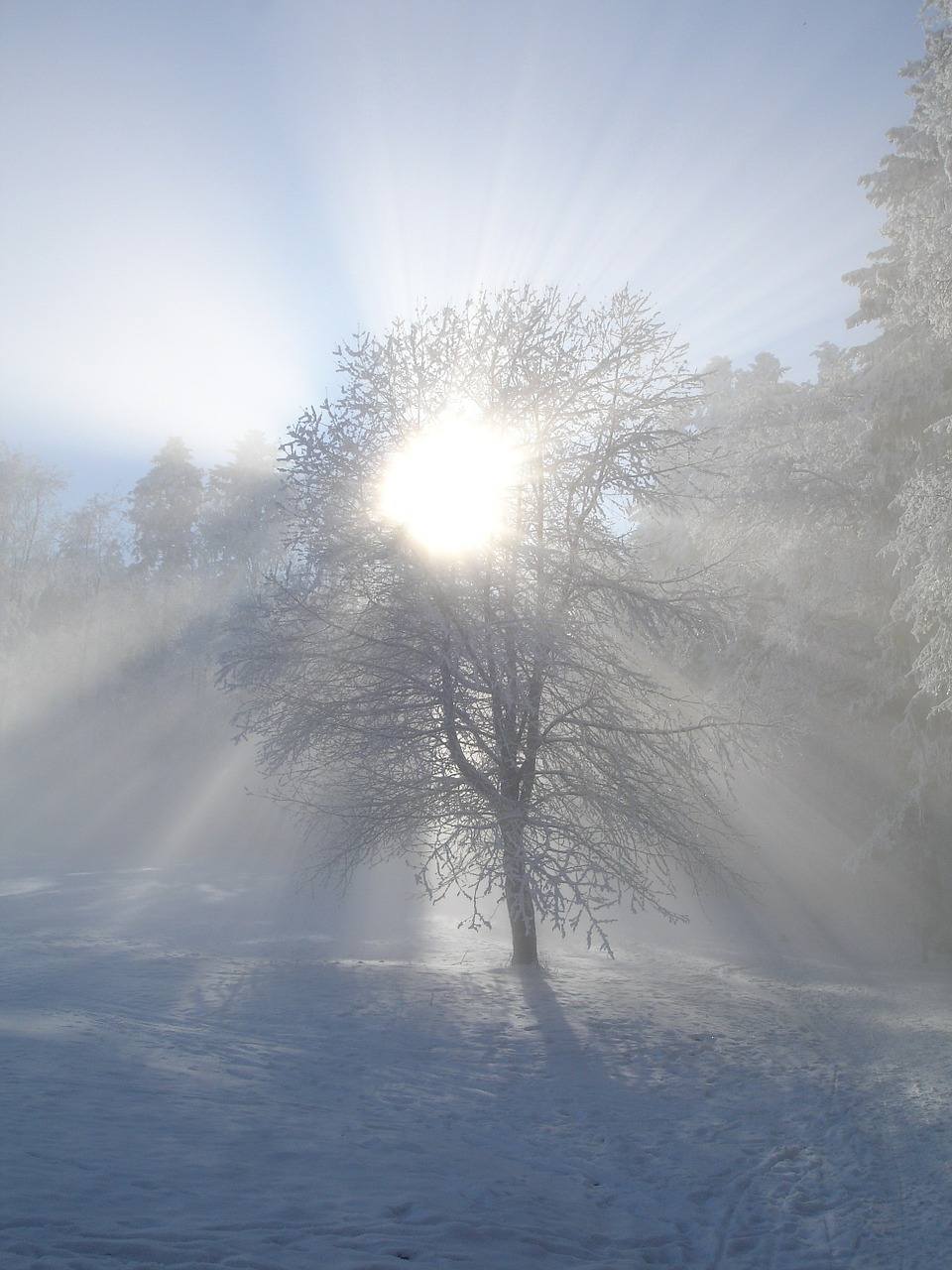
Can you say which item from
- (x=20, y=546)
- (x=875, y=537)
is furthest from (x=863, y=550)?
(x=20, y=546)

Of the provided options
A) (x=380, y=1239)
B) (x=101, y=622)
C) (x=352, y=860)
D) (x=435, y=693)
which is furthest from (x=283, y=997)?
(x=101, y=622)

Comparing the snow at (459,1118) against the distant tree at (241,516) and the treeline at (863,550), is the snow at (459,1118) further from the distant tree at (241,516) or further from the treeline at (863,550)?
the distant tree at (241,516)

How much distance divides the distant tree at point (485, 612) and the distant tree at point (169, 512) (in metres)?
33.9

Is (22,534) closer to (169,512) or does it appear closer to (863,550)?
(169,512)

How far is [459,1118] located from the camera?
6.44m

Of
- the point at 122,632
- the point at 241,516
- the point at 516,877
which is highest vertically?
the point at 241,516

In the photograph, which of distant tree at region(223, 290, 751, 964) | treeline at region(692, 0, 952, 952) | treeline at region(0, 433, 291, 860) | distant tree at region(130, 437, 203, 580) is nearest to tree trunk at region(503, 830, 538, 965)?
distant tree at region(223, 290, 751, 964)

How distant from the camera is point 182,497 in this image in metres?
42.8

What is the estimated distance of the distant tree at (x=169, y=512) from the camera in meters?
42.8

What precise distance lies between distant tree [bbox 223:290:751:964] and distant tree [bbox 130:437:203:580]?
33.9m

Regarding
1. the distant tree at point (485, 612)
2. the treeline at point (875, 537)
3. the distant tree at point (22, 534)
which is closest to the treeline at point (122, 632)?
the distant tree at point (22, 534)

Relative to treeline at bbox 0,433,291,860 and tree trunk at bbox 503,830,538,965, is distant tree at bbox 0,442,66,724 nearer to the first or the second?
treeline at bbox 0,433,291,860

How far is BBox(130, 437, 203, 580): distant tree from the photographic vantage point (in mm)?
42781

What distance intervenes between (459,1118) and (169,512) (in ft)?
133
